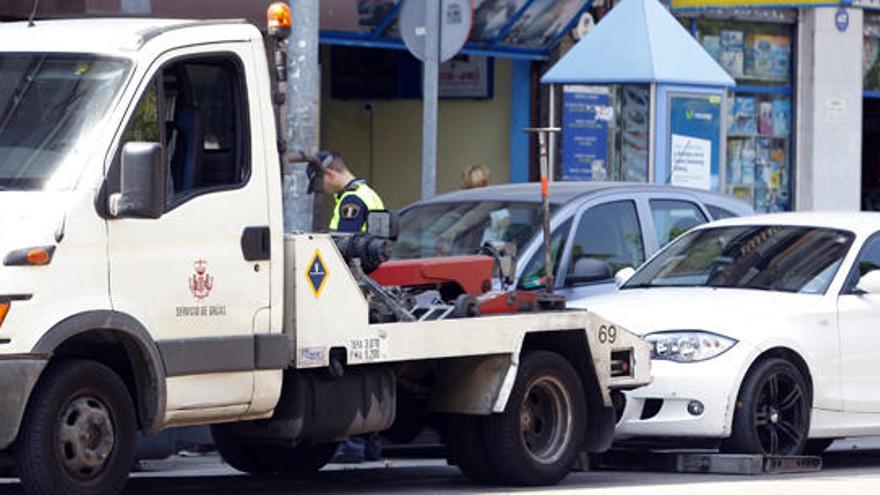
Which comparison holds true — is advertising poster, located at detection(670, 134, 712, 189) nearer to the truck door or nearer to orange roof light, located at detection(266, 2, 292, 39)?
orange roof light, located at detection(266, 2, 292, 39)

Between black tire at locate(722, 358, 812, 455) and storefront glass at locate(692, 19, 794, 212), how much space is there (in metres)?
11.5

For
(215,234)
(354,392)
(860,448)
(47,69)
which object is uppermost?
(47,69)

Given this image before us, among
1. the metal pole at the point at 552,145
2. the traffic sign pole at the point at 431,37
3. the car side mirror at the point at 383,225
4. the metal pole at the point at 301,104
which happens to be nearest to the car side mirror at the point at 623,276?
the metal pole at the point at 301,104

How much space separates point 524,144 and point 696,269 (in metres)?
9.13

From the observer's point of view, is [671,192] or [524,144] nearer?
[671,192]

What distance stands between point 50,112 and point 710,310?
15.2ft

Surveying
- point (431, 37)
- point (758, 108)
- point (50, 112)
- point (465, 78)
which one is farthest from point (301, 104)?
point (758, 108)

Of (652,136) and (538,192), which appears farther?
(652,136)

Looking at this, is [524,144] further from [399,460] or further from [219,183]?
[219,183]

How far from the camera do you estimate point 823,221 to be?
1388cm

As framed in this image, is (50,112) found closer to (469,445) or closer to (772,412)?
(469,445)

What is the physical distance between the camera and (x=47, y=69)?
982cm

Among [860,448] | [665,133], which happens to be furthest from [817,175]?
[860,448]

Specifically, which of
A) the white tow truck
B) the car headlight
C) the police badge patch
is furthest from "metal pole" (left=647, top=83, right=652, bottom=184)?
the white tow truck
